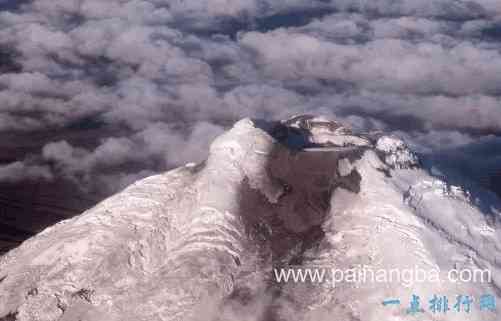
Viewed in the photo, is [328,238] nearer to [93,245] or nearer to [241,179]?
[241,179]

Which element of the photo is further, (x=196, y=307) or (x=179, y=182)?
(x=179, y=182)

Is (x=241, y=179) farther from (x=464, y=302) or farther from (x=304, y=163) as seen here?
(x=464, y=302)

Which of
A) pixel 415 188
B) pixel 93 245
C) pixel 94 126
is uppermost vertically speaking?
pixel 415 188

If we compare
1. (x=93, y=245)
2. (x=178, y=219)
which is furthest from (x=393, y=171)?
(x=93, y=245)

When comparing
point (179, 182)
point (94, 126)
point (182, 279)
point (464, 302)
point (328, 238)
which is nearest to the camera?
point (464, 302)

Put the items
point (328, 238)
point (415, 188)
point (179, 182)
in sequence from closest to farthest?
point (328, 238)
point (415, 188)
point (179, 182)

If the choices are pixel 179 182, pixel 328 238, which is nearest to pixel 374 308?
pixel 328 238

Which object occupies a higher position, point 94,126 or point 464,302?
point 464,302
